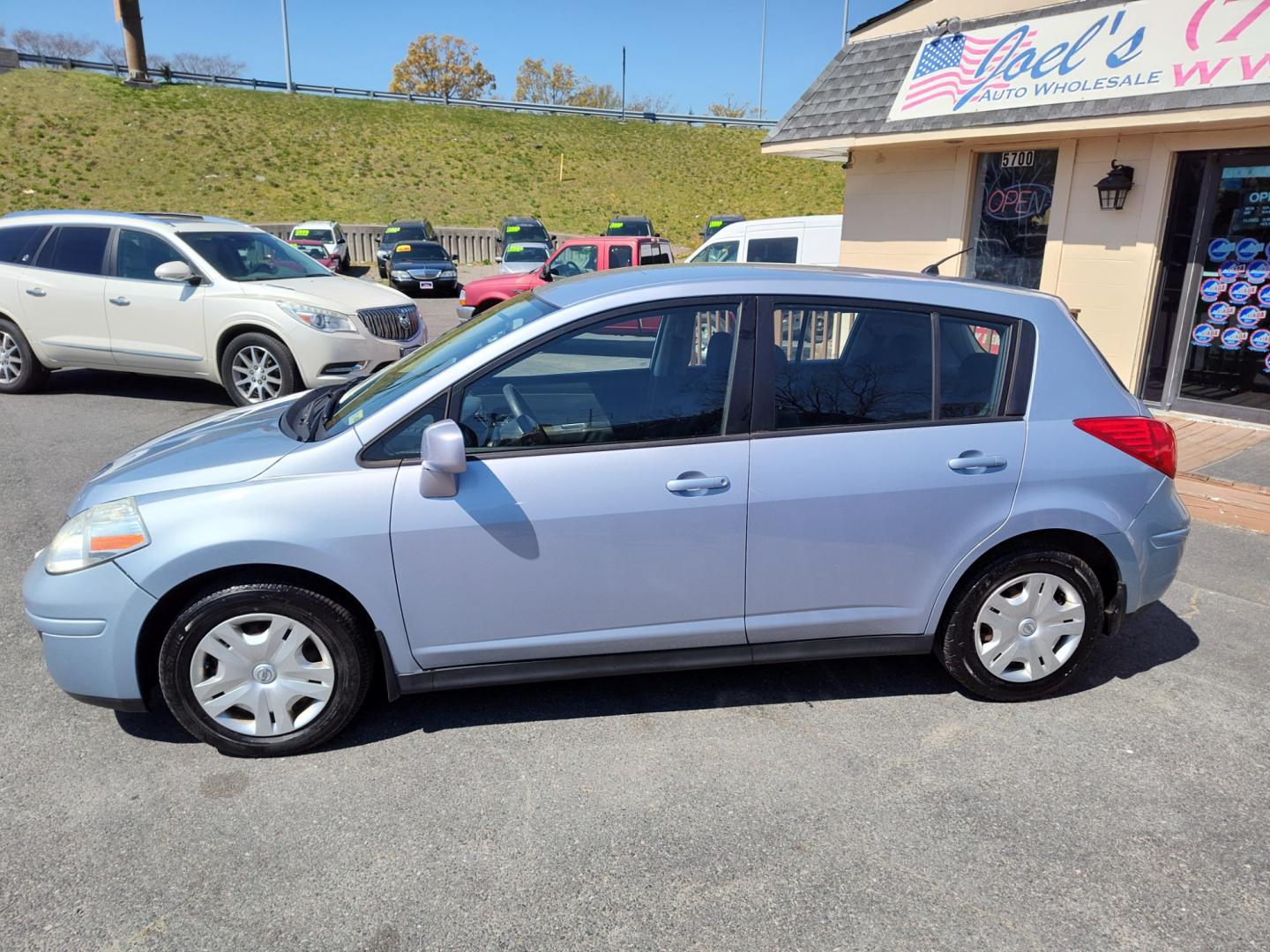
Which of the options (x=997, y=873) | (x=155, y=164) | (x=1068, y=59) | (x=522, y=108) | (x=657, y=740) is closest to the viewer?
(x=997, y=873)

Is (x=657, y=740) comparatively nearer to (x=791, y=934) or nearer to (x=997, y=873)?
(x=791, y=934)

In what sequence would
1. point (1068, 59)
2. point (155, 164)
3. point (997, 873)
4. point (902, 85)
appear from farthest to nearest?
point (155, 164) < point (902, 85) < point (1068, 59) < point (997, 873)

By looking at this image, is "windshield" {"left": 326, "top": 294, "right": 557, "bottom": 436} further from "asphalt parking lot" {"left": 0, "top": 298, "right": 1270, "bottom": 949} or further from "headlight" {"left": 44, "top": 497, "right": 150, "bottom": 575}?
"asphalt parking lot" {"left": 0, "top": 298, "right": 1270, "bottom": 949}

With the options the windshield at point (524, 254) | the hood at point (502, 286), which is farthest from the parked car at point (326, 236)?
the hood at point (502, 286)

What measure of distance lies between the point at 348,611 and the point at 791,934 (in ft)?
5.80

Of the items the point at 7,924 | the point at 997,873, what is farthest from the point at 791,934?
the point at 7,924

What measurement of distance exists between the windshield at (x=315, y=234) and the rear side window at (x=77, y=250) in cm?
1850

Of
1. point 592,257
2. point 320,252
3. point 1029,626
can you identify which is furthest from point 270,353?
point 320,252

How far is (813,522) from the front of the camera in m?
3.30

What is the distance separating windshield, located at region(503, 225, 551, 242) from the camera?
27.4 meters

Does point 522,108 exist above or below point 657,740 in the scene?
above

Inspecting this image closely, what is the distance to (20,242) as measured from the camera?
9047 mm

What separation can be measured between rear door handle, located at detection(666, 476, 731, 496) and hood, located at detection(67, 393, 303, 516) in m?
1.36

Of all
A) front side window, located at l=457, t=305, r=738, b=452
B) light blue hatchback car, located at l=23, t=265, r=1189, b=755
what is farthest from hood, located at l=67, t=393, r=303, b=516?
front side window, located at l=457, t=305, r=738, b=452
